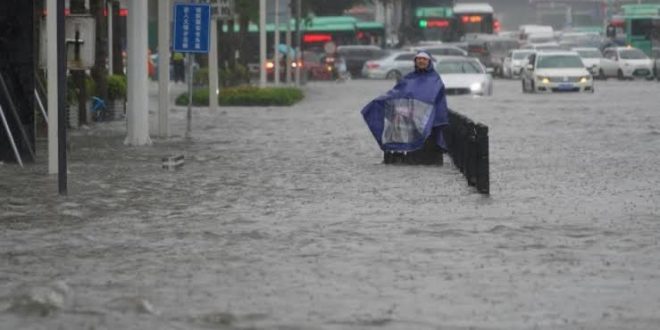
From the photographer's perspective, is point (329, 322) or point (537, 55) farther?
point (537, 55)

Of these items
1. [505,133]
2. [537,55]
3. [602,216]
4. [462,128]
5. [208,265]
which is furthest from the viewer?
[537,55]

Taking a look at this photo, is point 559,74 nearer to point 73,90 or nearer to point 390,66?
point 390,66

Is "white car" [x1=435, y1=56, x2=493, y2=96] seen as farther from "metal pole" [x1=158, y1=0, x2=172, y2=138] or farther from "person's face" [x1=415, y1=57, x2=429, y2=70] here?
"person's face" [x1=415, y1=57, x2=429, y2=70]

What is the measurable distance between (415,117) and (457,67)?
32.5 meters

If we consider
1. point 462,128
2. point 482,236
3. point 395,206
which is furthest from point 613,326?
point 462,128

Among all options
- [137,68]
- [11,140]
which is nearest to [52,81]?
[11,140]

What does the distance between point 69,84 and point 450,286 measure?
22.4 meters

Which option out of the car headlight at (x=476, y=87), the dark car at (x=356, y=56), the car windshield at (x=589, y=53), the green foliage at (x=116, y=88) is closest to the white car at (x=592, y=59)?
the car windshield at (x=589, y=53)

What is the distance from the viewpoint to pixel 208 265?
496 inches

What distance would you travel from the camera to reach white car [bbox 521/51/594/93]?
5669cm

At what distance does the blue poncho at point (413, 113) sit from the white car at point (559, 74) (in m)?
34.0

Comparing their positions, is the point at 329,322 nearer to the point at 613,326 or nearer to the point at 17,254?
the point at 613,326

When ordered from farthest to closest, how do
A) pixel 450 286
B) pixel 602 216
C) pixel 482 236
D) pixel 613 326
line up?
pixel 602 216 → pixel 482 236 → pixel 450 286 → pixel 613 326

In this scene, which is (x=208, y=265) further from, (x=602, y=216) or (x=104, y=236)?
(x=602, y=216)
